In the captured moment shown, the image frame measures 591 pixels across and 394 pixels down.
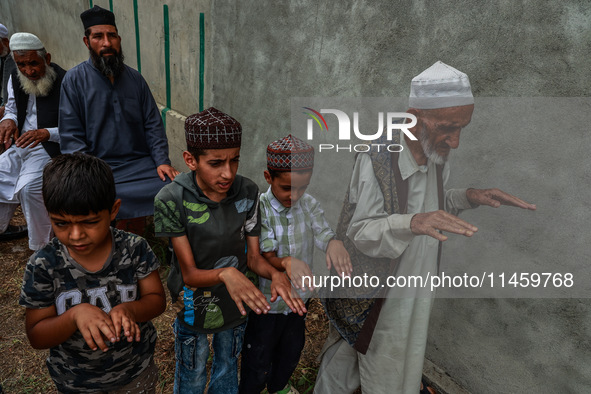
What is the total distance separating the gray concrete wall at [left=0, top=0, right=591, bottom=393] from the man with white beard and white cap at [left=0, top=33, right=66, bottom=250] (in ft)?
7.54

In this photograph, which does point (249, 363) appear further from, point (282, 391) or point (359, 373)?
point (359, 373)

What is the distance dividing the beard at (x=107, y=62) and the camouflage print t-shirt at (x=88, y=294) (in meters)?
2.26

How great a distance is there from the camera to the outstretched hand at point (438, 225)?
161 centimetres

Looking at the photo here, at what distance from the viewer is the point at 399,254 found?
196 centimetres

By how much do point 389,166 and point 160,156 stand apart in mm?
2533

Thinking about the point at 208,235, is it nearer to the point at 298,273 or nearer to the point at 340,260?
the point at 298,273

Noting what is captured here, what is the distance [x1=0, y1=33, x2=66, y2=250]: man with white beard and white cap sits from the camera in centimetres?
396

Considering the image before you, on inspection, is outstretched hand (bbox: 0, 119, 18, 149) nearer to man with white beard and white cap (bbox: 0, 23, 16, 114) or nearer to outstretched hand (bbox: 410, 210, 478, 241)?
man with white beard and white cap (bbox: 0, 23, 16, 114)

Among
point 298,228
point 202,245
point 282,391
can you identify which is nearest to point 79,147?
point 202,245

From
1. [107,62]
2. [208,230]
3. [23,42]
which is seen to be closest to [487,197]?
[208,230]

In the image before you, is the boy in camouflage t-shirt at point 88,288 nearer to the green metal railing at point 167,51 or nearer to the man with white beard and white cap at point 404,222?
the man with white beard and white cap at point 404,222

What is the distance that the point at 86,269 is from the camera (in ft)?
5.77

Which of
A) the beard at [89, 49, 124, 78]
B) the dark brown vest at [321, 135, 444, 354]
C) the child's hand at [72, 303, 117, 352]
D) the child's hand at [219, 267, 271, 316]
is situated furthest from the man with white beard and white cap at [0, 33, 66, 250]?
the dark brown vest at [321, 135, 444, 354]

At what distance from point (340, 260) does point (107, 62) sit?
2.78m
